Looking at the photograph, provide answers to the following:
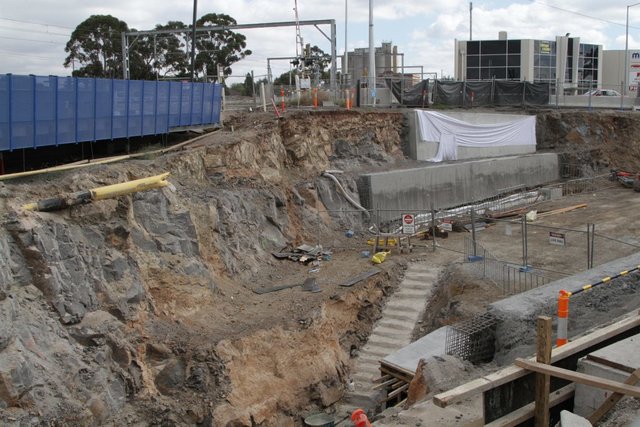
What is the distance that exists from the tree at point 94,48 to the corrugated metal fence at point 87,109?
99.5 ft

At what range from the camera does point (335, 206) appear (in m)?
24.6

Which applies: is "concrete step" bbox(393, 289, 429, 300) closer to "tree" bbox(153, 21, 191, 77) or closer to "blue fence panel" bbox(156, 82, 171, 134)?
"blue fence panel" bbox(156, 82, 171, 134)

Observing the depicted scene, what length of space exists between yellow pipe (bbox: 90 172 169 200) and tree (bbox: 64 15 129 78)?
124ft

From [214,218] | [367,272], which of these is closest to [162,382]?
[214,218]

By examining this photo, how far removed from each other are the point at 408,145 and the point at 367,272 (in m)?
12.0

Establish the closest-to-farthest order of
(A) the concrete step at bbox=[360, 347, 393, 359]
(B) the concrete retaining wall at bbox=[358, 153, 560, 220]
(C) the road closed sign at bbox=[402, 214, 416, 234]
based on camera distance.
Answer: (A) the concrete step at bbox=[360, 347, 393, 359] → (C) the road closed sign at bbox=[402, 214, 416, 234] → (B) the concrete retaining wall at bbox=[358, 153, 560, 220]

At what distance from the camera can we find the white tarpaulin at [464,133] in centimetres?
3012

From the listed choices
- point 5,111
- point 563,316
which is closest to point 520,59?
point 5,111

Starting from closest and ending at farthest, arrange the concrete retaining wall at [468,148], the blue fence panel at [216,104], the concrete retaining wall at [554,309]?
the concrete retaining wall at [554,309]
the blue fence panel at [216,104]
the concrete retaining wall at [468,148]

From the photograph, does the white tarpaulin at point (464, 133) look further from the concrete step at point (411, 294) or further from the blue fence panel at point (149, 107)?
the blue fence panel at point (149, 107)

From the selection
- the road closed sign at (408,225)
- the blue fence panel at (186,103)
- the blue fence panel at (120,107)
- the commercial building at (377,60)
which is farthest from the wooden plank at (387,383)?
the commercial building at (377,60)

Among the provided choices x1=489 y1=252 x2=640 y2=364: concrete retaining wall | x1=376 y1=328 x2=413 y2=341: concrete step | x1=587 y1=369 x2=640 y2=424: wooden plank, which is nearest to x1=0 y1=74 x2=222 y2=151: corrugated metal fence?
x1=376 y1=328 x2=413 y2=341: concrete step

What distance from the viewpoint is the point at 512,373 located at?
7.50m

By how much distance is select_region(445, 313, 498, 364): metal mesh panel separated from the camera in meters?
11.9
